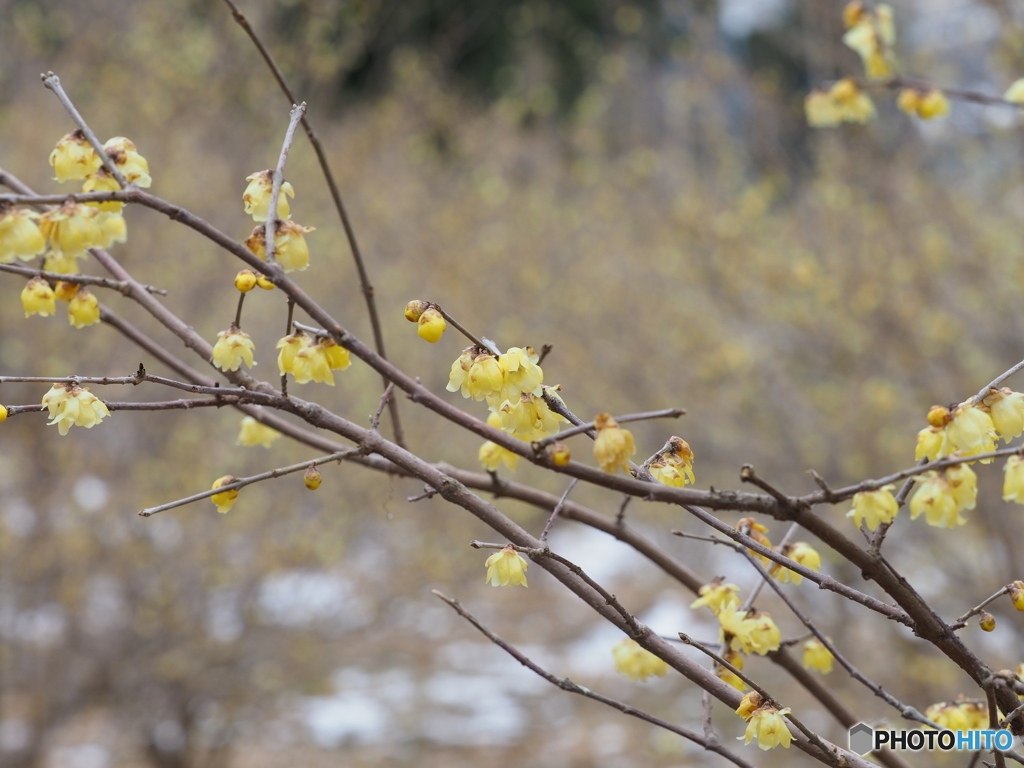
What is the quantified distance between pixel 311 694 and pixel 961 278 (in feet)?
19.0

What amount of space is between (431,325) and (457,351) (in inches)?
275

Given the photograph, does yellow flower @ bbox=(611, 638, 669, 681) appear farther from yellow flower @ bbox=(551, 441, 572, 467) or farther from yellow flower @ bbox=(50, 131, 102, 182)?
yellow flower @ bbox=(50, 131, 102, 182)

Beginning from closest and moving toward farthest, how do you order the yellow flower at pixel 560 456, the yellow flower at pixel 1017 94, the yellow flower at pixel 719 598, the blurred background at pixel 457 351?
the yellow flower at pixel 560 456, the yellow flower at pixel 719 598, the yellow flower at pixel 1017 94, the blurred background at pixel 457 351

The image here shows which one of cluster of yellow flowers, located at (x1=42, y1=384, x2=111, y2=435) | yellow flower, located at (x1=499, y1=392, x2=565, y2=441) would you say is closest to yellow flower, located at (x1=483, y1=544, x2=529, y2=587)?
yellow flower, located at (x1=499, y1=392, x2=565, y2=441)

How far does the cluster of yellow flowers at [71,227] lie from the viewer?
3.77ft

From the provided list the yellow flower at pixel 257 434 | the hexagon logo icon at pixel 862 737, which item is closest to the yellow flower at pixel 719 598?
the hexagon logo icon at pixel 862 737

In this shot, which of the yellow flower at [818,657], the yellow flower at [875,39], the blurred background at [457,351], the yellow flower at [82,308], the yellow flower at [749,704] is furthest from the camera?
the blurred background at [457,351]

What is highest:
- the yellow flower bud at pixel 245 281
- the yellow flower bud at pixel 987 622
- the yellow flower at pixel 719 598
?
the yellow flower bud at pixel 245 281

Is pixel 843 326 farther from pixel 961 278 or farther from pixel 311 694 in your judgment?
pixel 311 694

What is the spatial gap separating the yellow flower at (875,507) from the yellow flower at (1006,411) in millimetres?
185

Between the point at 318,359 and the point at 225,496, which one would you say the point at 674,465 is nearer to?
the point at 318,359

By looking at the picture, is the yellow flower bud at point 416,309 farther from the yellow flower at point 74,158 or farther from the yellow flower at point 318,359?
the yellow flower at point 74,158

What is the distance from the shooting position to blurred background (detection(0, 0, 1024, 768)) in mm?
5133

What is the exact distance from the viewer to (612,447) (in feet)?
3.57
